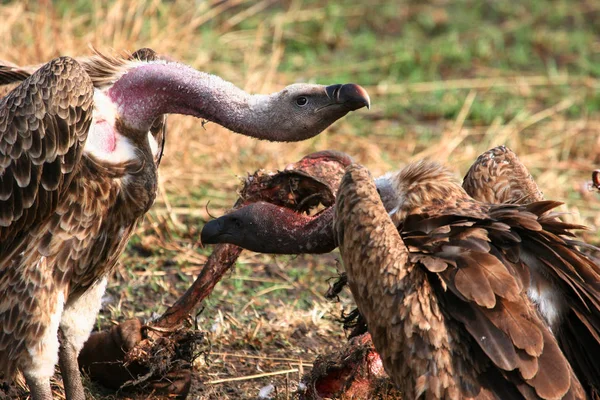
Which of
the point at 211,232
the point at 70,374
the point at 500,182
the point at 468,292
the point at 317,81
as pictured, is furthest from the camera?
the point at 317,81

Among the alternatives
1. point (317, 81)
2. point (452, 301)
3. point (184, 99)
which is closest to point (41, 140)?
point (184, 99)

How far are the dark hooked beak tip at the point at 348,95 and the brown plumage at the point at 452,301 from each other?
9.3 inches

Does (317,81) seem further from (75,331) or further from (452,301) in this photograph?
(452,301)

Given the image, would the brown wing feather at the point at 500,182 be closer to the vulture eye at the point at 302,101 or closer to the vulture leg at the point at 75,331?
the vulture eye at the point at 302,101

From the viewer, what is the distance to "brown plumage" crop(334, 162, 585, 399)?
3.28m

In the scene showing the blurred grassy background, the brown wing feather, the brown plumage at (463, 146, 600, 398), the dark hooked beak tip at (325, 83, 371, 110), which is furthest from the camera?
the blurred grassy background

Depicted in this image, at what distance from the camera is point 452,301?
3400mm

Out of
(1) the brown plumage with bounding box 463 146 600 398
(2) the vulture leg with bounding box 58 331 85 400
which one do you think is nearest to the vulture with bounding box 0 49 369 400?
(2) the vulture leg with bounding box 58 331 85 400

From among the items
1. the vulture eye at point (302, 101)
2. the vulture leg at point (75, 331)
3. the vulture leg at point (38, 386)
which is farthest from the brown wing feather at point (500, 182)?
the vulture leg at point (38, 386)

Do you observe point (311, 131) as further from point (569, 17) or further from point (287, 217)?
point (569, 17)

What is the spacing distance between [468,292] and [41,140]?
158 cm

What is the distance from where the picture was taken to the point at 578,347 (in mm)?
3539

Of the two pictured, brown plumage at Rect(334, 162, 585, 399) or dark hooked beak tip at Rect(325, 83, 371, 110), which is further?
dark hooked beak tip at Rect(325, 83, 371, 110)

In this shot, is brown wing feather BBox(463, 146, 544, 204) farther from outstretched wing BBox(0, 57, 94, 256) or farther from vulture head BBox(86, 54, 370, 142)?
outstretched wing BBox(0, 57, 94, 256)
